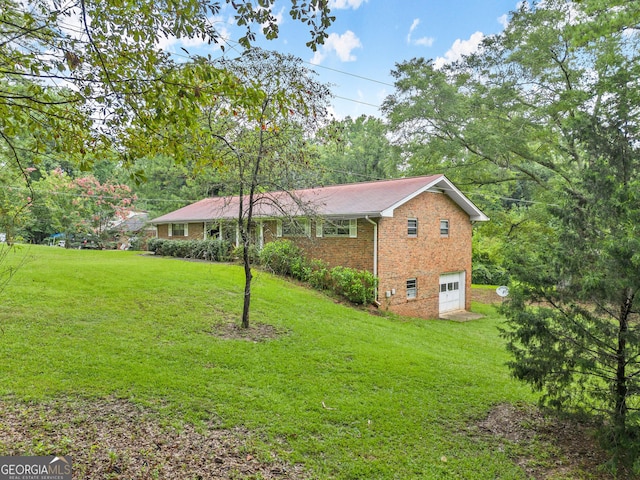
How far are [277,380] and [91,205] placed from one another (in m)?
25.5

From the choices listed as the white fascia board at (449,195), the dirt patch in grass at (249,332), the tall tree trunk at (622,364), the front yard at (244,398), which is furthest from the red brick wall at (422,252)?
the tall tree trunk at (622,364)

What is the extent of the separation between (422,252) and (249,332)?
358 inches

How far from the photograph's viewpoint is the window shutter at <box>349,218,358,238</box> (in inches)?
552

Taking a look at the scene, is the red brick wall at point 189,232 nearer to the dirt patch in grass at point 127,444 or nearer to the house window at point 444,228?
the house window at point 444,228

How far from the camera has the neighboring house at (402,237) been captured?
13.6 metres

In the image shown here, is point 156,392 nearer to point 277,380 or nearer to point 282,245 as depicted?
point 277,380

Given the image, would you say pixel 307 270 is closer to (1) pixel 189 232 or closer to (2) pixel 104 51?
(1) pixel 189 232

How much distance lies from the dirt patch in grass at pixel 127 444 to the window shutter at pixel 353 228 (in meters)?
10.2

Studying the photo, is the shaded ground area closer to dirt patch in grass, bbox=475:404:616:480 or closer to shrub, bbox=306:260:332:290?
dirt patch in grass, bbox=475:404:616:480

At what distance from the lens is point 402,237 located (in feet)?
47.0

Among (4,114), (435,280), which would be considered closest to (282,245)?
(435,280)

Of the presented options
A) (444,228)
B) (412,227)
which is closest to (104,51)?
(412,227)

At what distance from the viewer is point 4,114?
3.43 metres

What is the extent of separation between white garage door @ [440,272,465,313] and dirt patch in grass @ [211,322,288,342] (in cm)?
999
